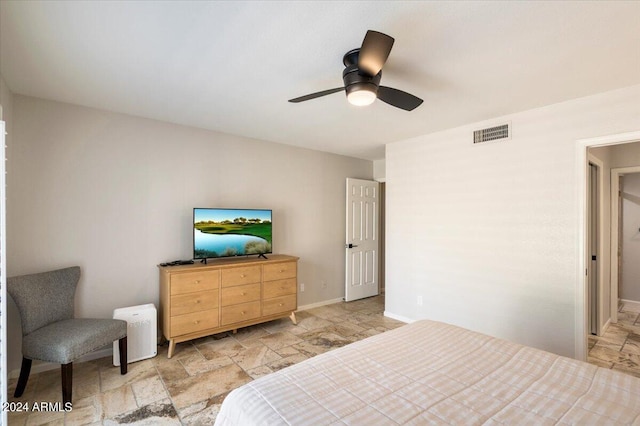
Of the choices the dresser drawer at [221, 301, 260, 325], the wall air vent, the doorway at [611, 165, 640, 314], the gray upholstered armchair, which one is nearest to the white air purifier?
the gray upholstered armchair

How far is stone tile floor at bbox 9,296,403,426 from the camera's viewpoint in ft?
7.08

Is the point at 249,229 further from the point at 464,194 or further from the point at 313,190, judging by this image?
the point at 464,194

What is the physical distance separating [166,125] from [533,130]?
3.96 m

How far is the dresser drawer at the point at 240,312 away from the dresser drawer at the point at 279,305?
11 centimetres

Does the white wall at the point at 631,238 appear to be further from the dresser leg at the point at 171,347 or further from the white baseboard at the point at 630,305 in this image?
the dresser leg at the point at 171,347

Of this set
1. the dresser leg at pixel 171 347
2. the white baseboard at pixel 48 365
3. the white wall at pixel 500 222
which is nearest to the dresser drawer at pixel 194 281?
the dresser leg at pixel 171 347

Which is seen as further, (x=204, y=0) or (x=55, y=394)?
(x=55, y=394)

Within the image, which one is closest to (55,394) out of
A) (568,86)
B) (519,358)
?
(519,358)

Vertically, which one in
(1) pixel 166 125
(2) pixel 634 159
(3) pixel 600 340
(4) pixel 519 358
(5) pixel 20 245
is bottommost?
(3) pixel 600 340

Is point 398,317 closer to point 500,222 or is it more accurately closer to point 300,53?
point 500,222

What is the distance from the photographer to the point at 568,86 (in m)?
2.50

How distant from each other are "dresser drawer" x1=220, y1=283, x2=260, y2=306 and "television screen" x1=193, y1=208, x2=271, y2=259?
416mm

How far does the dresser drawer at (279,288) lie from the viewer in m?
3.78

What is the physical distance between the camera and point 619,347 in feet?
10.9
